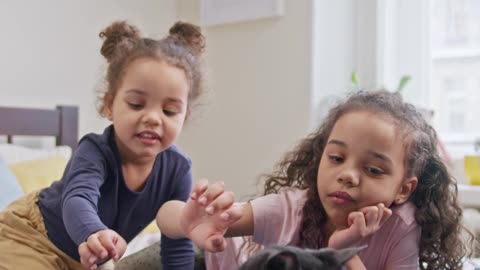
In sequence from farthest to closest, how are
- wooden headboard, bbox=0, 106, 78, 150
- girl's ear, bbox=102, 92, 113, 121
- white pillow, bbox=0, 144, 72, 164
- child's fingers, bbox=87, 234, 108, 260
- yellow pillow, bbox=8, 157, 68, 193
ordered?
1. wooden headboard, bbox=0, 106, 78, 150
2. white pillow, bbox=0, 144, 72, 164
3. yellow pillow, bbox=8, 157, 68, 193
4. girl's ear, bbox=102, 92, 113, 121
5. child's fingers, bbox=87, 234, 108, 260

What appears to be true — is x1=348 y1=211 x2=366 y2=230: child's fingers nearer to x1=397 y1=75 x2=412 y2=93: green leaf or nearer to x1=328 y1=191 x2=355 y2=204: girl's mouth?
x1=328 y1=191 x2=355 y2=204: girl's mouth

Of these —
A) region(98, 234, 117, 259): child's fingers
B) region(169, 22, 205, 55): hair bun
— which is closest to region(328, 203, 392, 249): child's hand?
region(98, 234, 117, 259): child's fingers

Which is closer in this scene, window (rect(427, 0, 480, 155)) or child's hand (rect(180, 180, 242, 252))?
child's hand (rect(180, 180, 242, 252))

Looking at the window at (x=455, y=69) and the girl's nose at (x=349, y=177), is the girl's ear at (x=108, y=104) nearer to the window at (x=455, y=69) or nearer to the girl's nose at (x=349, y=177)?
the girl's nose at (x=349, y=177)

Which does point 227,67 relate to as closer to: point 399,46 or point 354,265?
point 399,46

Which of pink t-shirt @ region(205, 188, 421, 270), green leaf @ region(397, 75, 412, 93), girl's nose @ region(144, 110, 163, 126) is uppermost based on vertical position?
green leaf @ region(397, 75, 412, 93)

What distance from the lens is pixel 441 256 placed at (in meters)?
1.11

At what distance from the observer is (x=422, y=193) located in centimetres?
114

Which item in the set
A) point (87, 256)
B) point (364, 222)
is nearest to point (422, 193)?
point (364, 222)

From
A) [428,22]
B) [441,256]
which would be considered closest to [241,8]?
[428,22]

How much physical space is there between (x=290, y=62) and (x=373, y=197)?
1.61m

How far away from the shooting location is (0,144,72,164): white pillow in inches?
75.3

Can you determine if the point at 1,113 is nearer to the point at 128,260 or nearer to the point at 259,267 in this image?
the point at 128,260

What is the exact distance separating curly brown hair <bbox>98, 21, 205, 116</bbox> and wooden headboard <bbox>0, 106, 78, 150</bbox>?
35.5 inches
